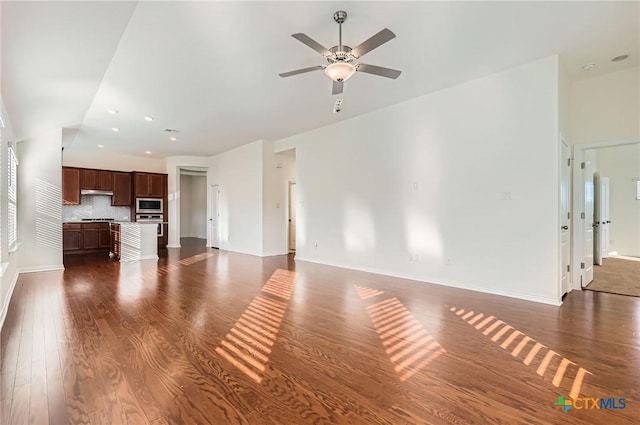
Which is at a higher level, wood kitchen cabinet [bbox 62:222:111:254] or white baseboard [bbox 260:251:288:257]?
wood kitchen cabinet [bbox 62:222:111:254]

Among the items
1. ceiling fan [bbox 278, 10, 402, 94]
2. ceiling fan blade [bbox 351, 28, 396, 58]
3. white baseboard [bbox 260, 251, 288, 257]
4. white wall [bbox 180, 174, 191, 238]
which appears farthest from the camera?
white wall [bbox 180, 174, 191, 238]

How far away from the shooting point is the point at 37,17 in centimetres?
241

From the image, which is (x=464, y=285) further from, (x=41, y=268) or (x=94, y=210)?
(x=94, y=210)

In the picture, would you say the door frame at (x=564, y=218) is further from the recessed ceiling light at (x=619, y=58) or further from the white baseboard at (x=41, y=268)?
the white baseboard at (x=41, y=268)

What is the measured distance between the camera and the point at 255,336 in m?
2.75

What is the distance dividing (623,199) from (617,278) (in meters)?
3.99

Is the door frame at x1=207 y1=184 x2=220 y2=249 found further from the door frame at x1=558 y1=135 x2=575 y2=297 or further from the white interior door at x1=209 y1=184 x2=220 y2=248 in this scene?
the door frame at x1=558 y1=135 x2=575 y2=297

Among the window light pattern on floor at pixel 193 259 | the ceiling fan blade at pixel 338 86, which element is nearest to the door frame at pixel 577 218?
the ceiling fan blade at pixel 338 86

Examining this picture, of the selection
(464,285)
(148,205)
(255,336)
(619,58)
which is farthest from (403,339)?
(148,205)

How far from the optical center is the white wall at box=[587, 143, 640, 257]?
7.61 m

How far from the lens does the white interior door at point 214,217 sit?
982 cm

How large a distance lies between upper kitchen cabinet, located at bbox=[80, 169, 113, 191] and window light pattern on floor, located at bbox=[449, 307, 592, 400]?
31.4ft

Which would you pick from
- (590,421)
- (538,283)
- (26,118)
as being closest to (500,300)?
(538,283)

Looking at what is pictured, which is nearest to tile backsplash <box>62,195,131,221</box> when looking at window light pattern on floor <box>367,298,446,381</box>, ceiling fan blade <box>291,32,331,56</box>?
window light pattern on floor <box>367,298,446,381</box>
